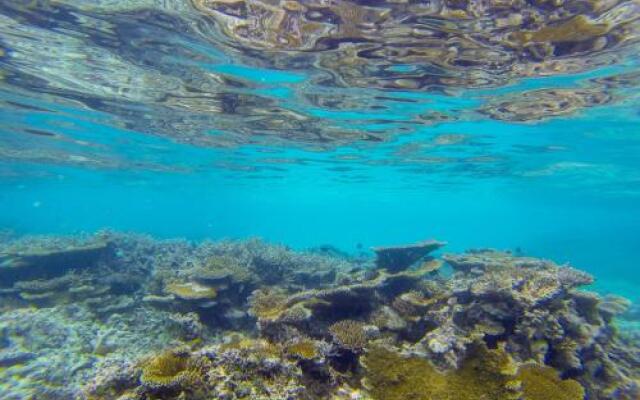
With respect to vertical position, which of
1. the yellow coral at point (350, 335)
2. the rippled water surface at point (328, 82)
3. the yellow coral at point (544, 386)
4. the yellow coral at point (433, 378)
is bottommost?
the yellow coral at point (350, 335)

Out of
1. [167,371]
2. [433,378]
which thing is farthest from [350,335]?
[167,371]

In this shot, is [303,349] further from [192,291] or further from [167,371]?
[192,291]

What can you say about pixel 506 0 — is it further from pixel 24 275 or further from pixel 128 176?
pixel 128 176

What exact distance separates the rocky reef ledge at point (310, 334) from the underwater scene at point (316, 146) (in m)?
0.04

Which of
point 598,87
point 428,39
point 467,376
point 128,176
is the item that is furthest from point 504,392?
point 128,176

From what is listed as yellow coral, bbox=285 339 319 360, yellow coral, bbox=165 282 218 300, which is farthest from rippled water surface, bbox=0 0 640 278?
yellow coral, bbox=285 339 319 360

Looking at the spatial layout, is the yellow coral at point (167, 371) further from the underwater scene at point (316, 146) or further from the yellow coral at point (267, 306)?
the yellow coral at point (267, 306)

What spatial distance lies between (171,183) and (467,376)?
2148 inches

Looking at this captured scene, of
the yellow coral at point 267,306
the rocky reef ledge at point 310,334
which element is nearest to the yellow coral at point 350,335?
the rocky reef ledge at point 310,334

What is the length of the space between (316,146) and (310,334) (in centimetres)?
2113

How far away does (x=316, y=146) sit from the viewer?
26891 millimetres

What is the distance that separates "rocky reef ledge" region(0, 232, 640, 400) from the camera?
457cm

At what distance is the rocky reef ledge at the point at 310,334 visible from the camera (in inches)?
180

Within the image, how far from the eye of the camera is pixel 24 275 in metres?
13.9
